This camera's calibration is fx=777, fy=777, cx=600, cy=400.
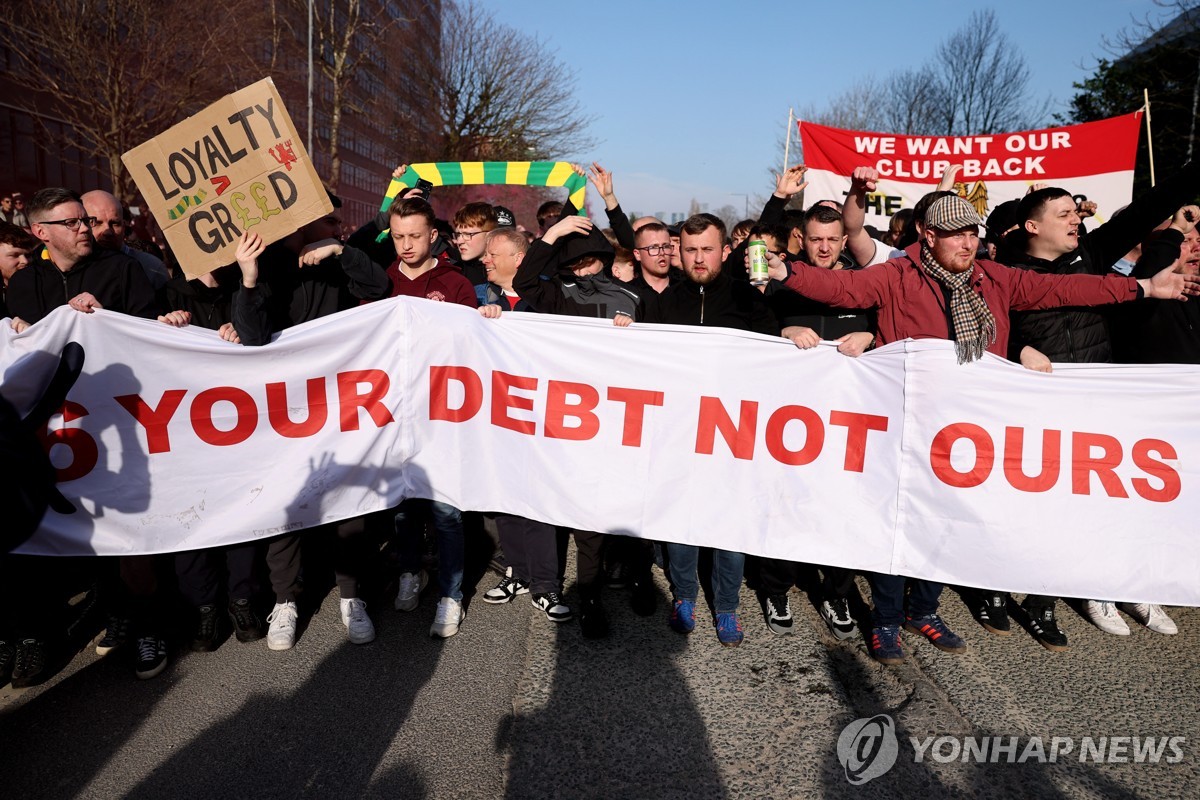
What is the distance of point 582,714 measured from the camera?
3.22m

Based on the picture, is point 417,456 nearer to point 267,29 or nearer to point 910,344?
point 910,344

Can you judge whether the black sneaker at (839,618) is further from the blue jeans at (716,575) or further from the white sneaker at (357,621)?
the white sneaker at (357,621)

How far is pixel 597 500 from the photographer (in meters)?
3.88

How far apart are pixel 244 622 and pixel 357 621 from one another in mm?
551

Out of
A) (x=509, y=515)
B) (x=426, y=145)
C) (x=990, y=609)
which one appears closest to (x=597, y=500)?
(x=509, y=515)

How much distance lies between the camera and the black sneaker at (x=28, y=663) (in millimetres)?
3443

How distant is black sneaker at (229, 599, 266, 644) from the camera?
386 cm

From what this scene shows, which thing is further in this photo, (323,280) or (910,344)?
(323,280)

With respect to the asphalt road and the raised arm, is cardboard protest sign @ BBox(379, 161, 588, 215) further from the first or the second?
the asphalt road

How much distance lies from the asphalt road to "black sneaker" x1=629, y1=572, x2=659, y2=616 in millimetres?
109

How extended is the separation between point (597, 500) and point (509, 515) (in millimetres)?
524

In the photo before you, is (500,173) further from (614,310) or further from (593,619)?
(593,619)

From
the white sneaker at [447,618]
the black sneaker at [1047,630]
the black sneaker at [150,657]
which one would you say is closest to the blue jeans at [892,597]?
the black sneaker at [1047,630]

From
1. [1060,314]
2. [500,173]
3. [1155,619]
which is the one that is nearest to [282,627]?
[1060,314]
